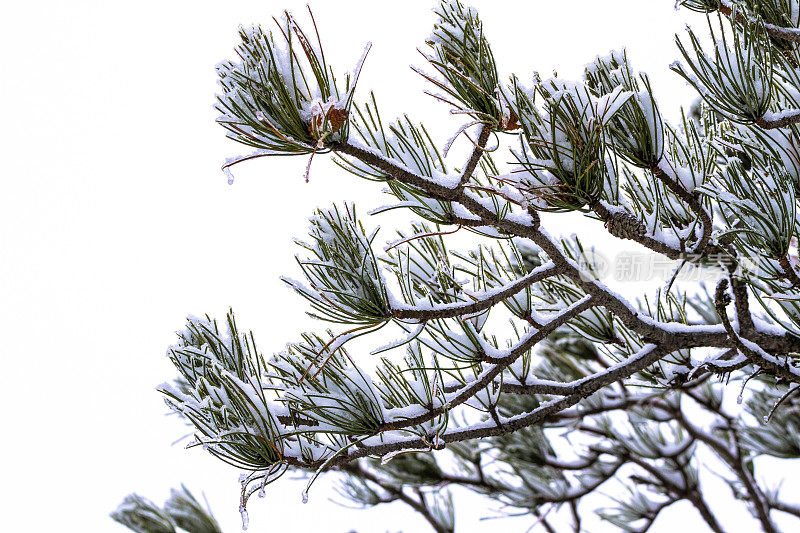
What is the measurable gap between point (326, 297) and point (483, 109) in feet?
0.59

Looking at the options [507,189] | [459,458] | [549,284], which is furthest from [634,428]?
[507,189]

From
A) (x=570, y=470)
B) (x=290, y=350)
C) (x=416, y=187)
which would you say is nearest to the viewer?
(x=416, y=187)

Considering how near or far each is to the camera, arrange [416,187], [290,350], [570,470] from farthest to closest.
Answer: [570,470] → [290,350] → [416,187]

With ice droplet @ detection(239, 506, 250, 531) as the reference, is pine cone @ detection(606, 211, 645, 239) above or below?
above

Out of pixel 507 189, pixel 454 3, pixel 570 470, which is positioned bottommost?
pixel 570 470

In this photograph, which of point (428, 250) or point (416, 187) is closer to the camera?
point (416, 187)

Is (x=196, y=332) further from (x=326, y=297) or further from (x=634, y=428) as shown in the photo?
(x=634, y=428)

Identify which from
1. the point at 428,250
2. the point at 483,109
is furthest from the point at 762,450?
the point at 483,109

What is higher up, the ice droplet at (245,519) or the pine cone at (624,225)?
the pine cone at (624,225)

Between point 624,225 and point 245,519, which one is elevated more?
point 624,225

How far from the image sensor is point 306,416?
0.58m

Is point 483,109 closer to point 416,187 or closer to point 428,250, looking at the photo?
point 416,187

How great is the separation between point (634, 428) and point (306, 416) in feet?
2.58

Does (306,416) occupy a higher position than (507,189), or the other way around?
(507,189)
